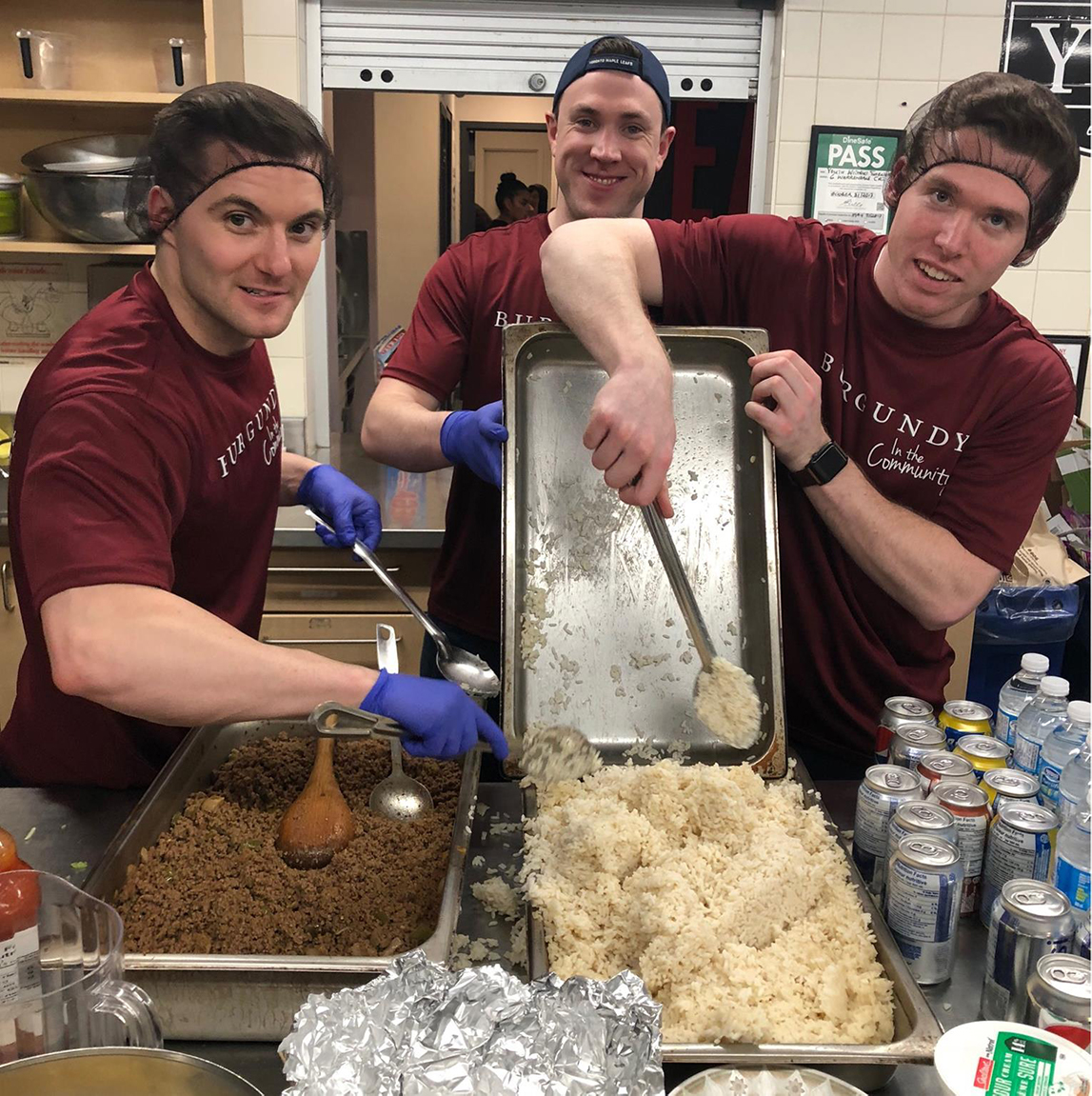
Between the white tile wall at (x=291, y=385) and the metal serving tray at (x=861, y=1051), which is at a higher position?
the white tile wall at (x=291, y=385)

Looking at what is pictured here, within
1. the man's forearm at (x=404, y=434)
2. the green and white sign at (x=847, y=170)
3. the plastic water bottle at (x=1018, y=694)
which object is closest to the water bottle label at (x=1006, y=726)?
the plastic water bottle at (x=1018, y=694)

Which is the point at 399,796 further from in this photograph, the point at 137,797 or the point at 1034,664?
the point at 1034,664

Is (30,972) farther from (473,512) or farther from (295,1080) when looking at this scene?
(473,512)

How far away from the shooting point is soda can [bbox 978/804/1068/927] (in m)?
1.09

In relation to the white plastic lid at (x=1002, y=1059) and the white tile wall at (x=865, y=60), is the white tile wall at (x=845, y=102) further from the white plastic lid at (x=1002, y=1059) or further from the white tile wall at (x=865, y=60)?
the white plastic lid at (x=1002, y=1059)

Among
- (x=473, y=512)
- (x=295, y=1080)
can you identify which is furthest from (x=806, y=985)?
(x=473, y=512)

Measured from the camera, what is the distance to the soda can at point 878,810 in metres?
1.17

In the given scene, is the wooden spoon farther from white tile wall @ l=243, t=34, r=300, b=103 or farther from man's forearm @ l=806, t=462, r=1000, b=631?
white tile wall @ l=243, t=34, r=300, b=103

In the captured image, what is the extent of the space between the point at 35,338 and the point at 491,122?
236 cm

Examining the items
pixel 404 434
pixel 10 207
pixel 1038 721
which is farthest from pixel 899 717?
pixel 10 207

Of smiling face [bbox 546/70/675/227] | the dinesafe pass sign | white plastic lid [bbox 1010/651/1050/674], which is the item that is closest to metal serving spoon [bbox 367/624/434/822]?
white plastic lid [bbox 1010/651/1050/674]

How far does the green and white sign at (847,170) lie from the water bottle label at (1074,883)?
2.46 metres

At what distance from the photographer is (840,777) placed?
1.66 meters

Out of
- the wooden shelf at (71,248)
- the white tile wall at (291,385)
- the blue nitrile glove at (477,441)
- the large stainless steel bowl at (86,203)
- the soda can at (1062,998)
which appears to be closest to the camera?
the soda can at (1062,998)
